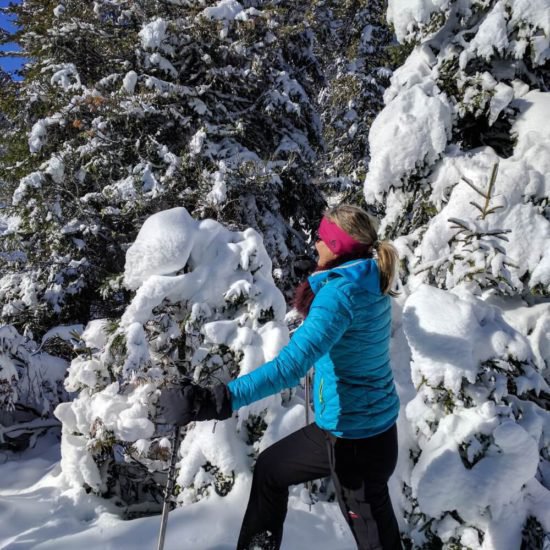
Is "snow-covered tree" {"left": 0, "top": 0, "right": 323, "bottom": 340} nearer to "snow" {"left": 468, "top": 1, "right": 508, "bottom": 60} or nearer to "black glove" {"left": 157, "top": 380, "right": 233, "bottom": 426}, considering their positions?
"snow" {"left": 468, "top": 1, "right": 508, "bottom": 60}

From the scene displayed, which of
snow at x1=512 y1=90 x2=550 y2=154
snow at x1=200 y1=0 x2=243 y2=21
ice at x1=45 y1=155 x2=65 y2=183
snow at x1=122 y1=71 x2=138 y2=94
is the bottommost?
snow at x1=512 y1=90 x2=550 y2=154

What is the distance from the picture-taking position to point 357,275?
184 centimetres

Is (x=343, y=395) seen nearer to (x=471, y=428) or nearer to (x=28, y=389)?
(x=471, y=428)

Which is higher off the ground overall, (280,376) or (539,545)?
(280,376)

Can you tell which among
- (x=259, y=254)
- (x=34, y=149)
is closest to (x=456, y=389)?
(x=259, y=254)

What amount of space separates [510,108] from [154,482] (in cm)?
468

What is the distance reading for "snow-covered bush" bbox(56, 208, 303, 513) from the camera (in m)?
3.26

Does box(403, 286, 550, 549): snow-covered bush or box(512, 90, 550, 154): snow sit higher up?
box(512, 90, 550, 154): snow

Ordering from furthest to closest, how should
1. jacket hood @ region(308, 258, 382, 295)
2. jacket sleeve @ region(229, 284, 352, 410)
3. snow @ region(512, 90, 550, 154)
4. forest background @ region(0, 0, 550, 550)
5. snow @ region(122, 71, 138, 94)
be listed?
1. snow @ region(122, 71, 138, 94)
2. snow @ region(512, 90, 550, 154)
3. forest background @ region(0, 0, 550, 550)
4. jacket hood @ region(308, 258, 382, 295)
5. jacket sleeve @ region(229, 284, 352, 410)

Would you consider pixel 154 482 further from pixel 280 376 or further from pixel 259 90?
pixel 259 90

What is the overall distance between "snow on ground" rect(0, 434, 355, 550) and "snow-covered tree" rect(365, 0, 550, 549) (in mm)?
639

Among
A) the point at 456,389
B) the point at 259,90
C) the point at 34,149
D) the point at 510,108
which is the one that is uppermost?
the point at 259,90

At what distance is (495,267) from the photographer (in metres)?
3.08

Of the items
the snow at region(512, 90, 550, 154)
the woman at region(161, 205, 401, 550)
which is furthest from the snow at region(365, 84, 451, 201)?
the woman at region(161, 205, 401, 550)
